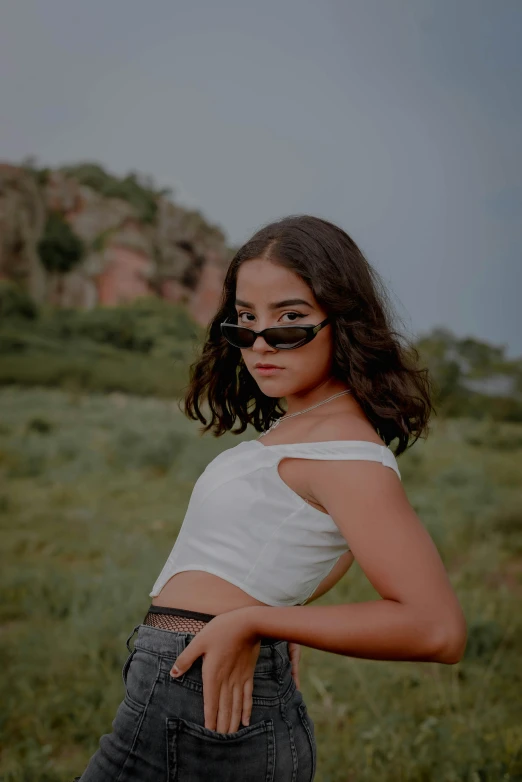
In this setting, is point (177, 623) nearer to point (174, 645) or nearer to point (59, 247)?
point (174, 645)

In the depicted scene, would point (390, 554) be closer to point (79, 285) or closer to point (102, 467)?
point (102, 467)

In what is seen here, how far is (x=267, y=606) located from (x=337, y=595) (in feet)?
12.1

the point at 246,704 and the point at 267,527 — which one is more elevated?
the point at 267,527

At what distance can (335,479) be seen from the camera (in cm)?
136

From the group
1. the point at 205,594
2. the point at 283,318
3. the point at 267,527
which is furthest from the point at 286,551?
the point at 283,318

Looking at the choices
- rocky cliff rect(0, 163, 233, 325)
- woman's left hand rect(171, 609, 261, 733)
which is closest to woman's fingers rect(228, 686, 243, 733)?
woman's left hand rect(171, 609, 261, 733)

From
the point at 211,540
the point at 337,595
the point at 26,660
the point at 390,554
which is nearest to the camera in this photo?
the point at 390,554

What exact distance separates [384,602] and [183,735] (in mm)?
449

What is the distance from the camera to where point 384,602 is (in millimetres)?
1275

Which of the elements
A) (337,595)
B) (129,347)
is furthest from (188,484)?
(129,347)

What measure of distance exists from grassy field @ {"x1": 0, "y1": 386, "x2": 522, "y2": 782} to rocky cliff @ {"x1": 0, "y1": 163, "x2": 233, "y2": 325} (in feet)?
101

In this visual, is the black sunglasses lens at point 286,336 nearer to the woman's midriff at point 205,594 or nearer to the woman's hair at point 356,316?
the woman's hair at point 356,316

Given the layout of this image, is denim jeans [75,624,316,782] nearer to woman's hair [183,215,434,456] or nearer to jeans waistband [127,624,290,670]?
jeans waistband [127,624,290,670]

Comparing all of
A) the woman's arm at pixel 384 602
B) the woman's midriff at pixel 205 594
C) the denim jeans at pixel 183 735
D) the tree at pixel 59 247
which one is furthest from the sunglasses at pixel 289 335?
the tree at pixel 59 247
